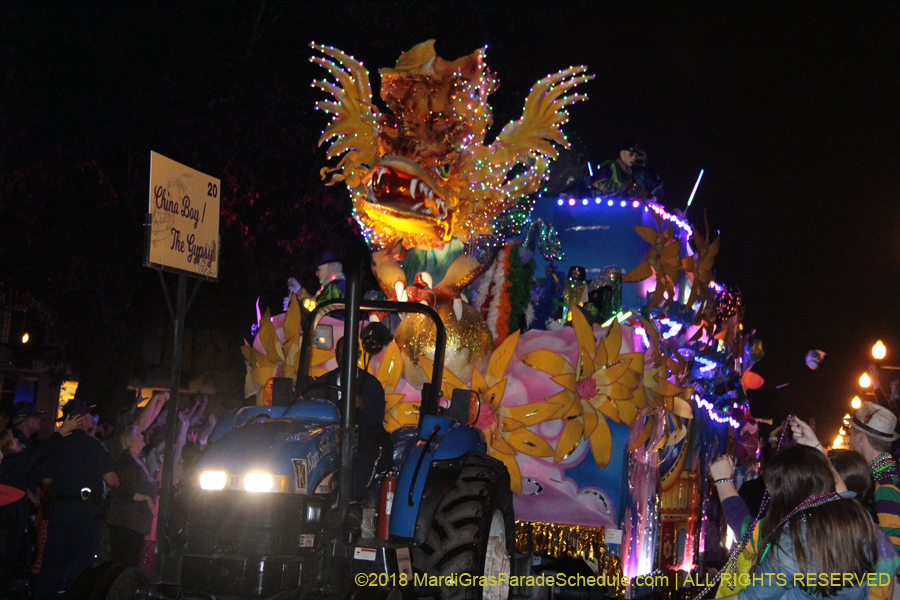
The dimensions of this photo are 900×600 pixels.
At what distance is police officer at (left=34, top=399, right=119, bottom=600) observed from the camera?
696cm

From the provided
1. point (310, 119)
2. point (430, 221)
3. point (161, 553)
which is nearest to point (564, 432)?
point (430, 221)

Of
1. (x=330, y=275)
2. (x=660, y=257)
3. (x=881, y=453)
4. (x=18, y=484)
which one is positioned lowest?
(x=18, y=484)

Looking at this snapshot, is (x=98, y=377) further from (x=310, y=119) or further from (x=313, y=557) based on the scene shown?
(x=313, y=557)

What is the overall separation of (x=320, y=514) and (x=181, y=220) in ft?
8.77

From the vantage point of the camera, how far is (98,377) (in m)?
14.7

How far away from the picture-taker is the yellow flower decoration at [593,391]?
743 cm

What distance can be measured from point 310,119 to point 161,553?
1016 cm

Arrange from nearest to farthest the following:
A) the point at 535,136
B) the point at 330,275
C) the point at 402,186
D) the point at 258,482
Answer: the point at 258,482, the point at 402,186, the point at 535,136, the point at 330,275

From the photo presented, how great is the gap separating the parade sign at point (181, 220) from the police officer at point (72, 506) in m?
1.95

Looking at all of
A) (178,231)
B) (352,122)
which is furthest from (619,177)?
(178,231)

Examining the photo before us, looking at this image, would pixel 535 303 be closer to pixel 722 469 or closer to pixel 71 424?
pixel 71 424

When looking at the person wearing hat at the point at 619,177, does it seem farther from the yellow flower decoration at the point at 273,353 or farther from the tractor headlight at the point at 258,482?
the tractor headlight at the point at 258,482

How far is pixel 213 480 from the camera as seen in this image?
14.7ft

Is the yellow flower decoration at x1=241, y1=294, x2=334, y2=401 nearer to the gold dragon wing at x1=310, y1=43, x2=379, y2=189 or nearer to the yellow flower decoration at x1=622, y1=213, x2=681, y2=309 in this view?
the gold dragon wing at x1=310, y1=43, x2=379, y2=189
